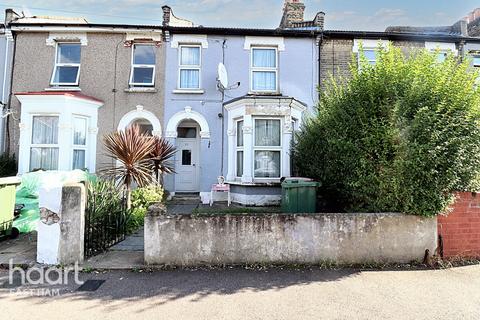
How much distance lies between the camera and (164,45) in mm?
10391

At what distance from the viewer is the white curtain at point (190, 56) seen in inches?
413

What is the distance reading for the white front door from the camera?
10.9m

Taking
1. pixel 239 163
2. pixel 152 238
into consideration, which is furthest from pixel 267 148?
pixel 152 238

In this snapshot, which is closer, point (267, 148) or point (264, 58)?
point (267, 148)

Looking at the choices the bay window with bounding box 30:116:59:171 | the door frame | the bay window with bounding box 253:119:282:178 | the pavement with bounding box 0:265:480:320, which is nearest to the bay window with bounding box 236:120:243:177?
the bay window with bounding box 253:119:282:178

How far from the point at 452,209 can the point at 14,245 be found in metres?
8.22

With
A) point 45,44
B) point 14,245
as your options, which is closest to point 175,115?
point 45,44

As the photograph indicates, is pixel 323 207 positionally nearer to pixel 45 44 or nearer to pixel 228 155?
pixel 228 155

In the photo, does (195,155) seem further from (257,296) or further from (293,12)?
(257,296)

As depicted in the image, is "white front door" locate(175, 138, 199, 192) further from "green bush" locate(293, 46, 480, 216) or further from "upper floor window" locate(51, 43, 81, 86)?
"green bush" locate(293, 46, 480, 216)

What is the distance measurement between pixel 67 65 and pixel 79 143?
118 inches

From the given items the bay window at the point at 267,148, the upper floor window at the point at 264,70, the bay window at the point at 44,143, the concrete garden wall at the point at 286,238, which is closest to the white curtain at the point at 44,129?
the bay window at the point at 44,143

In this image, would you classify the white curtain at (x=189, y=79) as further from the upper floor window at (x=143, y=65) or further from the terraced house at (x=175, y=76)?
the upper floor window at (x=143, y=65)

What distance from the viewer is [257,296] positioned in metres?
3.80
